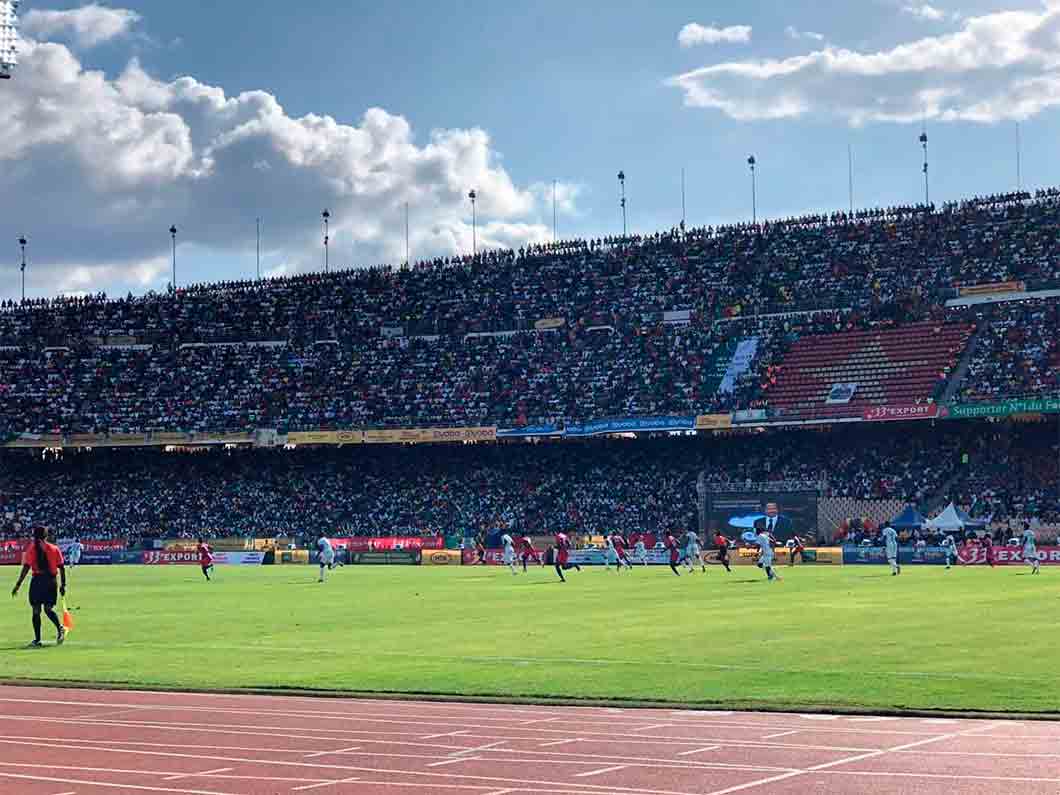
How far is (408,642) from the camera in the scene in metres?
28.1

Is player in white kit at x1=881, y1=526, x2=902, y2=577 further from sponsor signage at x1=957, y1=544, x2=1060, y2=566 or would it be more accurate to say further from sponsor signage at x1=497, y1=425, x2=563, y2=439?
sponsor signage at x1=497, y1=425, x2=563, y2=439

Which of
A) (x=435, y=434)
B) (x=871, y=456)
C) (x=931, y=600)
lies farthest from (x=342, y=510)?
(x=931, y=600)

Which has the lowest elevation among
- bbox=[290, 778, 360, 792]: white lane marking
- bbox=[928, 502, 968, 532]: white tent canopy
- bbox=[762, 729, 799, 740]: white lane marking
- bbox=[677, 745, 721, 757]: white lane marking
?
bbox=[762, 729, 799, 740]: white lane marking

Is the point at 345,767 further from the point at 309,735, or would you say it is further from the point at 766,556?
the point at 766,556

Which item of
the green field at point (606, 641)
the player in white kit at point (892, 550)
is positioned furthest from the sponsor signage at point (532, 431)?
the green field at point (606, 641)

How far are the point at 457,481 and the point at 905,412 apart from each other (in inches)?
1013

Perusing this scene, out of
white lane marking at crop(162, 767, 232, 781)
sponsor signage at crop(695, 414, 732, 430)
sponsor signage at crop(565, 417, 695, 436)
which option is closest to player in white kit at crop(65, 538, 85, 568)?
sponsor signage at crop(565, 417, 695, 436)

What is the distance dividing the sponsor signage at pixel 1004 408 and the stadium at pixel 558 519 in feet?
0.66

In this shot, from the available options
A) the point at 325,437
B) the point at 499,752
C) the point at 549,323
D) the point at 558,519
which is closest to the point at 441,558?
the point at 558,519

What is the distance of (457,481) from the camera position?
8581 cm

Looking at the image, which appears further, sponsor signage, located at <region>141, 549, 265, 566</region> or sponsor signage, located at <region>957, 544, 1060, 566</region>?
sponsor signage, located at <region>141, 549, 265, 566</region>

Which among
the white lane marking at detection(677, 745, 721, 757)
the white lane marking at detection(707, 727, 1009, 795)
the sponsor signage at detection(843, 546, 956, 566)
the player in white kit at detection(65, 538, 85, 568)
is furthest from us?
the player in white kit at detection(65, 538, 85, 568)

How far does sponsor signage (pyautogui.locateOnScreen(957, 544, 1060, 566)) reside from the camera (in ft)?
195

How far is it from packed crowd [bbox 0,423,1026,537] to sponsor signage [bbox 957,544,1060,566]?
10258mm
